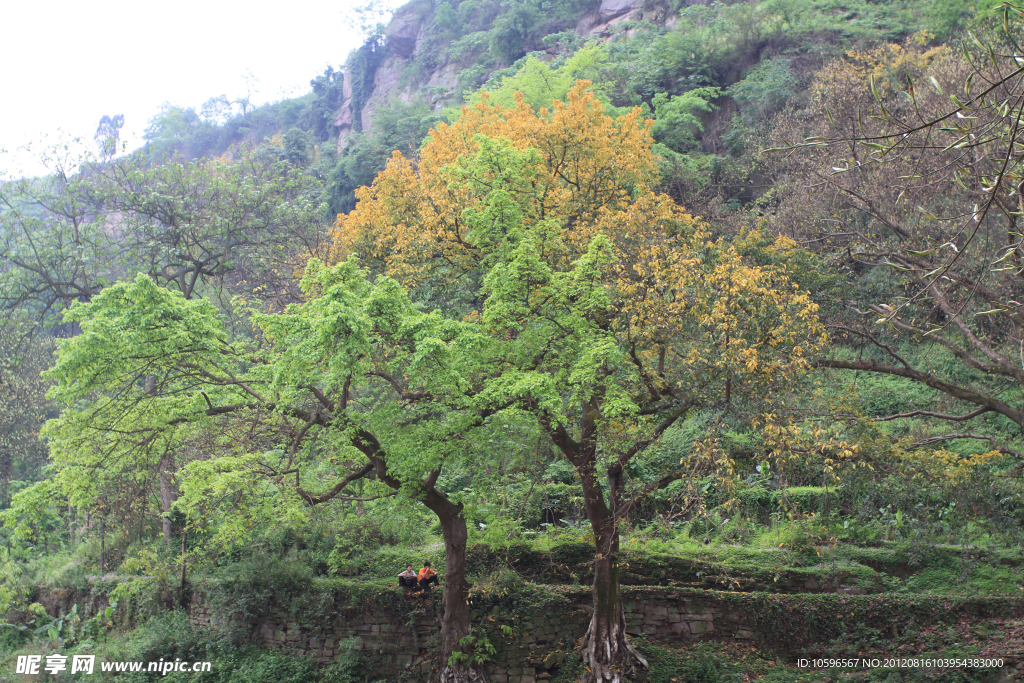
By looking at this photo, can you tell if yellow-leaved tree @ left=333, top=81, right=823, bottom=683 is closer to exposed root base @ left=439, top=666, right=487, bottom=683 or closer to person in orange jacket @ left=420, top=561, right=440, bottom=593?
exposed root base @ left=439, top=666, right=487, bottom=683

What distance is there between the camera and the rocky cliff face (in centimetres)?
3366

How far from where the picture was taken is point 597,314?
938 centimetres

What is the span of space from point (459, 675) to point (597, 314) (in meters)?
5.82

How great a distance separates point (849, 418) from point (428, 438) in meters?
5.44

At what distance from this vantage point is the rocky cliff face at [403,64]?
33656 mm

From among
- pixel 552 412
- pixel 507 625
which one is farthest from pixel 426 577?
pixel 552 412

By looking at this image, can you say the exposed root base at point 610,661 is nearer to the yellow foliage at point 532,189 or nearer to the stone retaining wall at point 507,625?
the stone retaining wall at point 507,625

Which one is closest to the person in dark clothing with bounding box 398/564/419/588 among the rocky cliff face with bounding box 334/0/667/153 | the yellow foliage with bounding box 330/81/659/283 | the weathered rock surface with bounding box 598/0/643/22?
the yellow foliage with bounding box 330/81/659/283

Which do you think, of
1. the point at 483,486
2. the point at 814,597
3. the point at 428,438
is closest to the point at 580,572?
the point at 483,486

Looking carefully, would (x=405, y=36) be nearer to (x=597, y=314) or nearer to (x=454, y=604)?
(x=597, y=314)

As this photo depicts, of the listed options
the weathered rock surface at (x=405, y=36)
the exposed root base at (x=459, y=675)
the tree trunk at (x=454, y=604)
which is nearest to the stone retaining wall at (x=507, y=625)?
the exposed root base at (x=459, y=675)

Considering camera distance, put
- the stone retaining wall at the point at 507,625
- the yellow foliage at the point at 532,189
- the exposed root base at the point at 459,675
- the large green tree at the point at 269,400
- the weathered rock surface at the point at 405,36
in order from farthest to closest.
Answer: the weathered rock surface at the point at 405,36 < the stone retaining wall at the point at 507,625 < the yellow foliage at the point at 532,189 < the exposed root base at the point at 459,675 < the large green tree at the point at 269,400

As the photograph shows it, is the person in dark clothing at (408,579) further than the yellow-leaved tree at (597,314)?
Yes

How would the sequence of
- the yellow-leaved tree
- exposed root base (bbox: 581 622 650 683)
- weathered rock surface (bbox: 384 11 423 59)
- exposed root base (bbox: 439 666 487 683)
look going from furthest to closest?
weathered rock surface (bbox: 384 11 423 59) < exposed root base (bbox: 439 666 487 683) < exposed root base (bbox: 581 622 650 683) < the yellow-leaved tree
